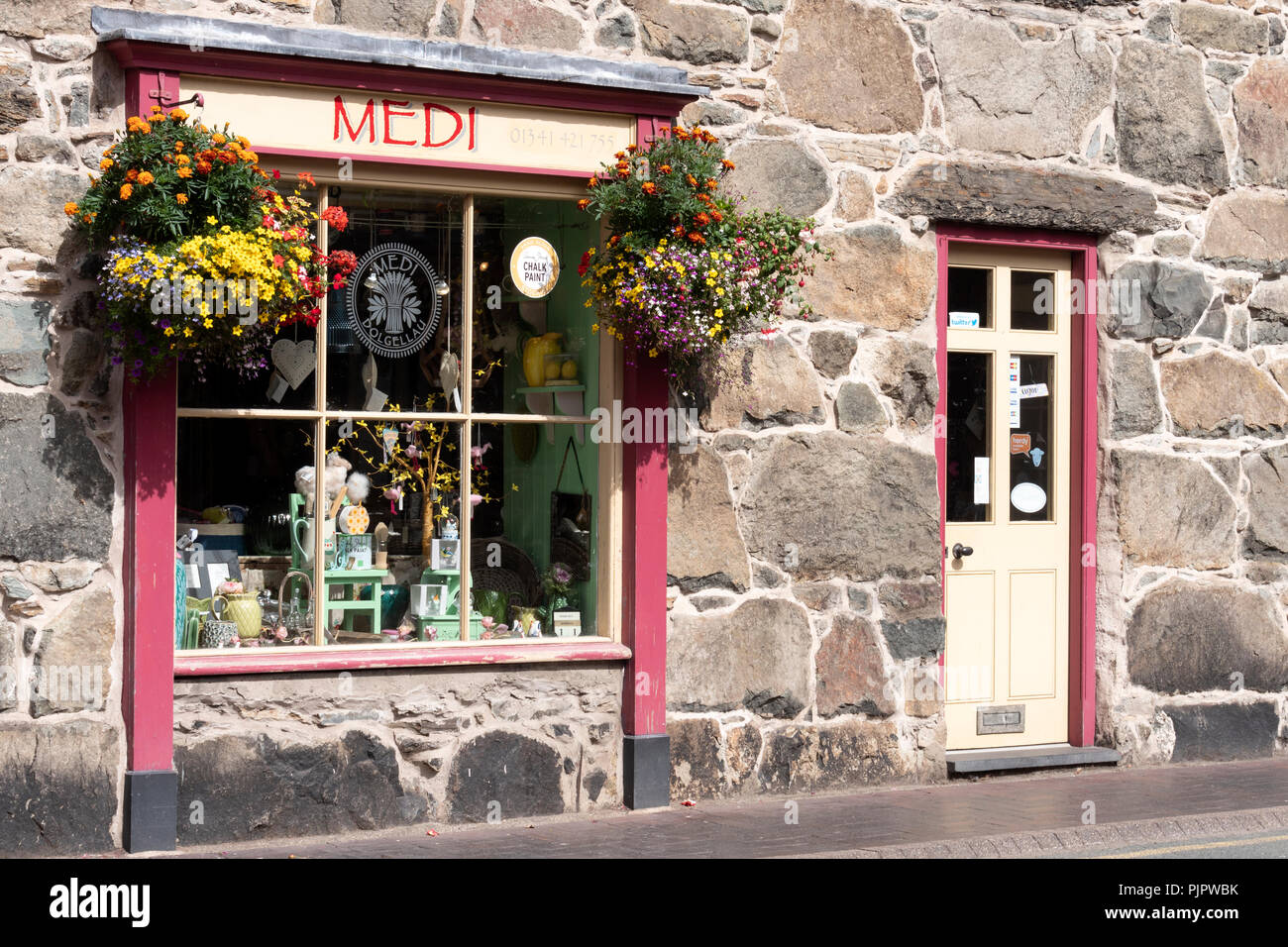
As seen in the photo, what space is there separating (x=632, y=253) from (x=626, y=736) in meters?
2.44

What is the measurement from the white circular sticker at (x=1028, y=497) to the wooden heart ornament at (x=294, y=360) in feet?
13.8

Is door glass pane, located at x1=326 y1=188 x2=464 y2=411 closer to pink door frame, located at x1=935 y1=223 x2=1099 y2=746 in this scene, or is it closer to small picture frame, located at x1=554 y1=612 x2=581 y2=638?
small picture frame, located at x1=554 y1=612 x2=581 y2=638

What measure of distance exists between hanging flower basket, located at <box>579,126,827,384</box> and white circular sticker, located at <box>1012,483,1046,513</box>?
2194 millimetres

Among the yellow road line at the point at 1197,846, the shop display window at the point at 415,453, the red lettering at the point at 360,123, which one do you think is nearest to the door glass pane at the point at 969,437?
the shop display window at the point at 415,453

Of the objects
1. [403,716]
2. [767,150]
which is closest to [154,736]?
[403,716]

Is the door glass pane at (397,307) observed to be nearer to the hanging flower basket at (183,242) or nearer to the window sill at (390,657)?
the hanging flower basket at (183,242)

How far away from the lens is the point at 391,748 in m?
7.23

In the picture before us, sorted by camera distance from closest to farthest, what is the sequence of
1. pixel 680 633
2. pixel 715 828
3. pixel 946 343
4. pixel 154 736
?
pixel 154 736 → pixel 715 828 → pixel 680 633 → pixel 946 343

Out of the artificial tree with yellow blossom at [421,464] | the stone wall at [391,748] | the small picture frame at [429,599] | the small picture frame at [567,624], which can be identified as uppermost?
the artificial tree with yellow blossom at [421,464]

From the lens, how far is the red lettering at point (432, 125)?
7332 mm

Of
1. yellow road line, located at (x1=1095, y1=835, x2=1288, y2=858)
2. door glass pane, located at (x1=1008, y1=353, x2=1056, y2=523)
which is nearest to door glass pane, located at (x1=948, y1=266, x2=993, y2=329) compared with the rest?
door glass pane, located at (x1=1008, y1=353, x2=1056, y2=523)

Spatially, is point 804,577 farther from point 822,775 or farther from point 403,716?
point 403,716

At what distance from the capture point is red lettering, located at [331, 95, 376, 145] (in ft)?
23.4

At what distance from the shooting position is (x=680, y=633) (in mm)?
7852
